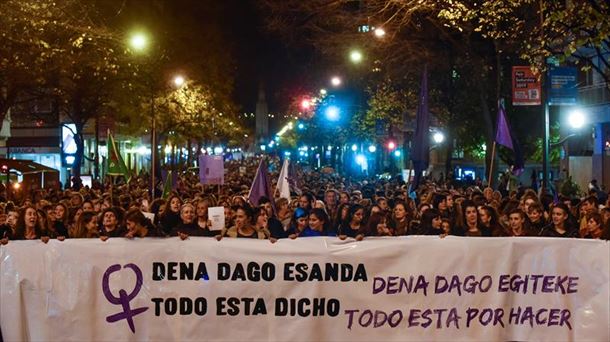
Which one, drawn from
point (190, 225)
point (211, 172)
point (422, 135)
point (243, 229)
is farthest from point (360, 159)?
point (243, 229)

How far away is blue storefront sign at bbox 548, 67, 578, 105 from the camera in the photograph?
60.3ft

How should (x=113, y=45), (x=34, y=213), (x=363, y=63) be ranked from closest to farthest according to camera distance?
(x=34, y=213) < (x=113, y=45) < (x=363, y=63)

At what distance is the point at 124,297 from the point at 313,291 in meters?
1.78

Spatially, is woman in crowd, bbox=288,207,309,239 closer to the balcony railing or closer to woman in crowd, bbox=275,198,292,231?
woman in crowd, bbox=275,198,292,231

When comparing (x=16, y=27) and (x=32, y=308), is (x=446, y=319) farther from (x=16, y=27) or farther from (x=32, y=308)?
(x=16, y=27)

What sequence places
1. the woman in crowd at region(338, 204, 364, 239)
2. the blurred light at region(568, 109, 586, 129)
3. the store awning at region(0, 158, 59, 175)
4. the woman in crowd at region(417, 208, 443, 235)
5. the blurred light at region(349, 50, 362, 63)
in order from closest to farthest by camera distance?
the woman in crowd at region(417, 208, 443, 235)
the woman in crowd at region(338, 204, 364, 239)
the blurred light at region(349, 50, 362, 63)
the store awning at region(0, 158, 59, 175)
the blurred light at region(568, 109, 586, 129)

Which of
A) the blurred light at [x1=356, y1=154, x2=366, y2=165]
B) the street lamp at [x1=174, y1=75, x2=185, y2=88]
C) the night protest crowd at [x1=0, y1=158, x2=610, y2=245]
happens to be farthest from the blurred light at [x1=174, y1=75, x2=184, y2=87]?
the night protest crowd at [x1=0, y1=158, x2=610, y2=245]

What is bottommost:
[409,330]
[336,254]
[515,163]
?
[409,330]

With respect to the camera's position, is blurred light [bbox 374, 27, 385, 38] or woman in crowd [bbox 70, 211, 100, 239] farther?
blurred light [bbox 374, 27, 385, 38]

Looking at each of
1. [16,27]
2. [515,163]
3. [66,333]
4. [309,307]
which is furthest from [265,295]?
[16,27]

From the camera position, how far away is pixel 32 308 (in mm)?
7590

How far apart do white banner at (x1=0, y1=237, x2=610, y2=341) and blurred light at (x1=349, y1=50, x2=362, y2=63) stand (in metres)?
20.8

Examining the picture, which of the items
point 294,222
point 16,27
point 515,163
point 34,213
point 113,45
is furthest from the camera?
point 113,45

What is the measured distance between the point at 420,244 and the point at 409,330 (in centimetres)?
81
